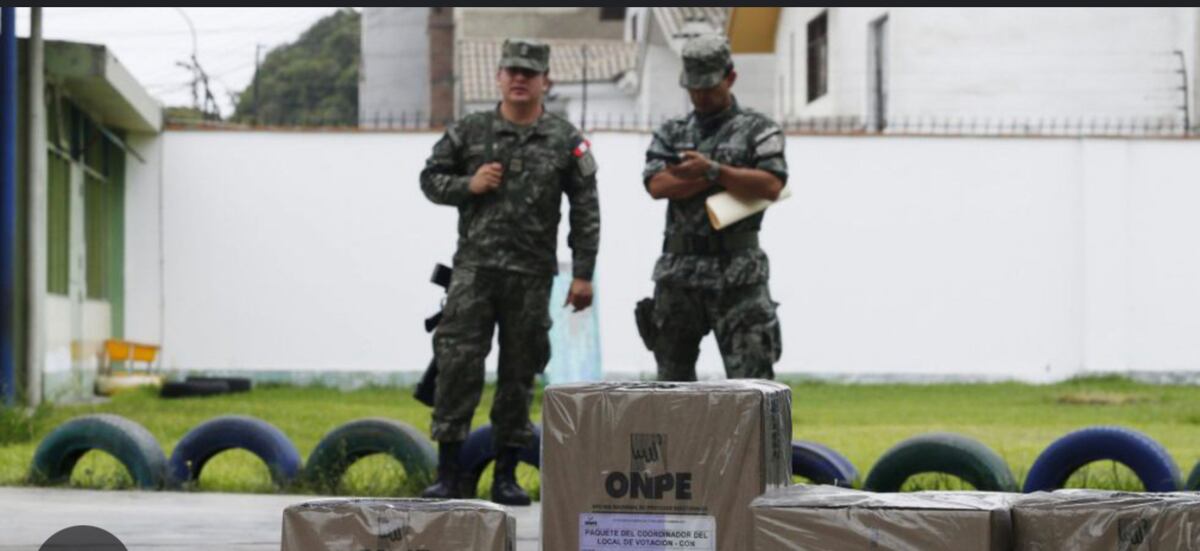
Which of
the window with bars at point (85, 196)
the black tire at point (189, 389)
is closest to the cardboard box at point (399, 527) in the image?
the window with bars at point (85, 196)

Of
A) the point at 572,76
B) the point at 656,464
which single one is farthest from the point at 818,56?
the point at 656,464

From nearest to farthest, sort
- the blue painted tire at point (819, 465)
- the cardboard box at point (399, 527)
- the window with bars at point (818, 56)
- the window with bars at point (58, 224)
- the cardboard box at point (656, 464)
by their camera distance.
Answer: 1. the cardboard box at point (399, 527)
2. the cardboard box at point (656, 464)
3. the blue painted tire at point (819, 465)
4. the window with bars at point (58, 224)
5. the window with bars at point (818, 56)

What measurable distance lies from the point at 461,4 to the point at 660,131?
3.44 meters

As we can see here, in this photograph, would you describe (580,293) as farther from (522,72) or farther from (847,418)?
(847,418)

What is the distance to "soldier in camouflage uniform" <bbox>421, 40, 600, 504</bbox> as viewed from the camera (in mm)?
6848

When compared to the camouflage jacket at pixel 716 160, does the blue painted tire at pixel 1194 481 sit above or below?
below

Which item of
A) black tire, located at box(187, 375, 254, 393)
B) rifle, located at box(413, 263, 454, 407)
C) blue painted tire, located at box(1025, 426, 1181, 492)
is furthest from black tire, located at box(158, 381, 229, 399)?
blue painted tire, located at box(1025, 426, 1181, 492)

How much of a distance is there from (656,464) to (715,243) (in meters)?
2.91

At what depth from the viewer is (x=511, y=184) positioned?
22.7ft

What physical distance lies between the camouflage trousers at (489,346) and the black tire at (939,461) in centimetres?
124

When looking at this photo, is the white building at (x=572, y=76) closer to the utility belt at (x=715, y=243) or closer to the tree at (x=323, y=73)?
the tree at (x=323, y=73)

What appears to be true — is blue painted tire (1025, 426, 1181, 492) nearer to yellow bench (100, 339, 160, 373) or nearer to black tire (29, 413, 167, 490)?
black tire (29, 413, 167, 490)

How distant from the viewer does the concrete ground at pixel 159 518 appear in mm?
Result: 5516

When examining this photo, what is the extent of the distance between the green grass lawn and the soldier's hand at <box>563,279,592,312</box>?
980 mm
